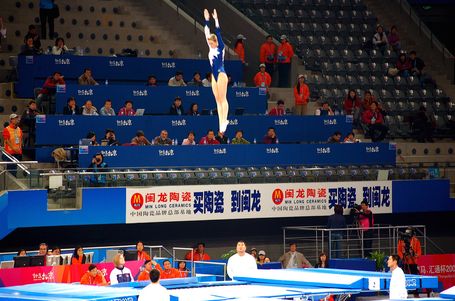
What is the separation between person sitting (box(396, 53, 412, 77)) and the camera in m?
30.2

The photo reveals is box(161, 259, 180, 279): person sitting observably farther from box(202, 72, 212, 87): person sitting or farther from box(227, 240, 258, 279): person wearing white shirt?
box(202, 72, 212, 87): person sitting

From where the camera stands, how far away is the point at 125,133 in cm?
2447

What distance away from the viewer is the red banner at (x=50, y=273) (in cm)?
1909

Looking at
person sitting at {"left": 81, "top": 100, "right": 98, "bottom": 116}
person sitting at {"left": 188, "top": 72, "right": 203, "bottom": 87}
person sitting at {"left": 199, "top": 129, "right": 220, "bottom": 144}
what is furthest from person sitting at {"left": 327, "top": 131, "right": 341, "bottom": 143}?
person sitting at {"left": 81, "top": 100, "right": 98, "bottom": 116}

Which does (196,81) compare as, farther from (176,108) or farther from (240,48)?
(240,48)

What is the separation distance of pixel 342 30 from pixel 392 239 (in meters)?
8.18

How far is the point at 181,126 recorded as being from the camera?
82.3 ft

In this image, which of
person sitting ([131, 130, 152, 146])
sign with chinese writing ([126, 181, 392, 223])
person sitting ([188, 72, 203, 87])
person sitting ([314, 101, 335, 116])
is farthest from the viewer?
person sitting ([314, 101, 335, 116])

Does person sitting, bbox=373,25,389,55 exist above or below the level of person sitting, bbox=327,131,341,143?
above

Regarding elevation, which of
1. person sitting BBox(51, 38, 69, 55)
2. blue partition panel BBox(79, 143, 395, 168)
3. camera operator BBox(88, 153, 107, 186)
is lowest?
camera operator BBox(88, 153, 107, 186)

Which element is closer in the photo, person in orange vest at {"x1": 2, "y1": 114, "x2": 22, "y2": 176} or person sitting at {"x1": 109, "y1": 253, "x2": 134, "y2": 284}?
person sitting at {"x1": 109, "y1": 253, "x2": 134, "y2": 284}

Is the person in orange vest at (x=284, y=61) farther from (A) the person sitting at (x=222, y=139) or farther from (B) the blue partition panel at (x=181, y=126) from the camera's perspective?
(A) the person sitting at (x=222, y=139)

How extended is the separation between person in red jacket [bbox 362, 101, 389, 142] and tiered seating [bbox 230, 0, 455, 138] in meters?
1.00

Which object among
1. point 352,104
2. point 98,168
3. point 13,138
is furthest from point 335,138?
point 13,138
